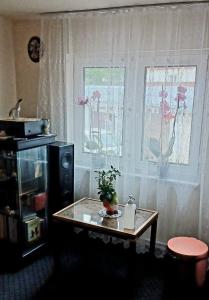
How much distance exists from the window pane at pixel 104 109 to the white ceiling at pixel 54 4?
528 millimetres

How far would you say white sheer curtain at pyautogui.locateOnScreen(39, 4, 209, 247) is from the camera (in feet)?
7.61

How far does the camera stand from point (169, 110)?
94.4 inches

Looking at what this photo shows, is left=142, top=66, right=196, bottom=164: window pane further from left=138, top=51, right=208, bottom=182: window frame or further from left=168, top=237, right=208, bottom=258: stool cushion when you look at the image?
left=168, top=237, right=208, bottom=258: stool cushion

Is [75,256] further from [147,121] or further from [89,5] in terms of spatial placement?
[89,5]

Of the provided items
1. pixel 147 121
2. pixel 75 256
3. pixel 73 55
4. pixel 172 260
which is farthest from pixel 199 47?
pixel 75 256

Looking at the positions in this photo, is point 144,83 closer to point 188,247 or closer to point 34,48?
point 34,48

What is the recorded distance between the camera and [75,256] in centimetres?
268

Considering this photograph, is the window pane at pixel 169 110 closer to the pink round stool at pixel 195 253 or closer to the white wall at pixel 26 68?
the pink round stool at pixel 195 253

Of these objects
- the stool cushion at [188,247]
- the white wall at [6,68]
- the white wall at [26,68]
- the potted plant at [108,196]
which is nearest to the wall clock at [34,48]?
the white wall at [26,68]

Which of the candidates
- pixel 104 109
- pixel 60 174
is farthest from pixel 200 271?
pixel 104 109

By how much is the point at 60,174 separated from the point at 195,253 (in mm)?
1338

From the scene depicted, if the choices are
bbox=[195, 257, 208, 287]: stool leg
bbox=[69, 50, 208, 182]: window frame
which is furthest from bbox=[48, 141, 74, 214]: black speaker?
bbox=[195, 257, 208, 287]: stool leg

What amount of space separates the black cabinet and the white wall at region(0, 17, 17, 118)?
702mm

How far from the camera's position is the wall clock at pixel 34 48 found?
9.57 feet
